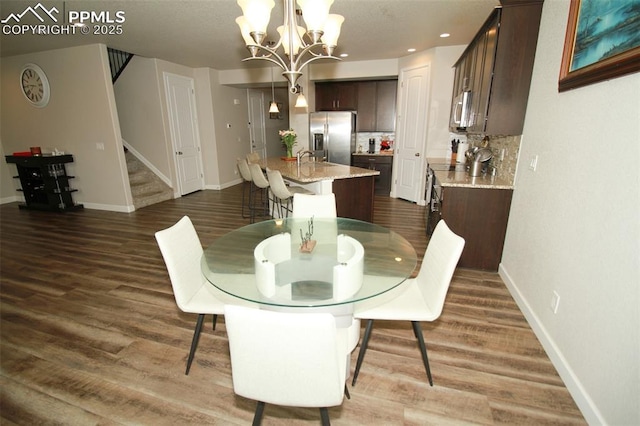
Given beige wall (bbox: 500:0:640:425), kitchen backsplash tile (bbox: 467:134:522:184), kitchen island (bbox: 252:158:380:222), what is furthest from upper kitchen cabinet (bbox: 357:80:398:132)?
beige wall (bbox: 500:0:640:425)

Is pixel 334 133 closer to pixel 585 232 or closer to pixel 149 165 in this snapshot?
pixel 149 165

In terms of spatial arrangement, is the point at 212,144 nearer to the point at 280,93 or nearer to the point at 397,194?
the point at 280,93

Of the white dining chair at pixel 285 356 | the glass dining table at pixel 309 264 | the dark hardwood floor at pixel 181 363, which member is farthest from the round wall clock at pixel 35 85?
the white dining chair at pixel 285 356

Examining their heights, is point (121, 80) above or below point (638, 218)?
above

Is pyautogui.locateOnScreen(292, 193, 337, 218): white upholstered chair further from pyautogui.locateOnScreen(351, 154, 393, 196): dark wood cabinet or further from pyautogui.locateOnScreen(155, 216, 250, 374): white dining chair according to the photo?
pyautogui.locateOnScreen(351, 154, 393, 196): dark wood cabinet

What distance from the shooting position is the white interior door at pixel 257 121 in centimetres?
809

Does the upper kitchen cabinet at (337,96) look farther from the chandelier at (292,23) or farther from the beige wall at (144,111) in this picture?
the chandelier at (292,23)

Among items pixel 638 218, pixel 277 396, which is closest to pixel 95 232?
pixel 277 396

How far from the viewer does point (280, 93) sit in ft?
30.4

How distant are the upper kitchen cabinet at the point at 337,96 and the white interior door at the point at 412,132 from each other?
49.3 inches

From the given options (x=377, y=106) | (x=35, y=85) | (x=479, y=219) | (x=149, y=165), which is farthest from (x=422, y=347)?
(x=35, y=85)

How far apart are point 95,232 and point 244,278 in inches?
152

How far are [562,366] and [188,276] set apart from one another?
7.35ft

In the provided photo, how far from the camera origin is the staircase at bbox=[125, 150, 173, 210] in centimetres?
559
